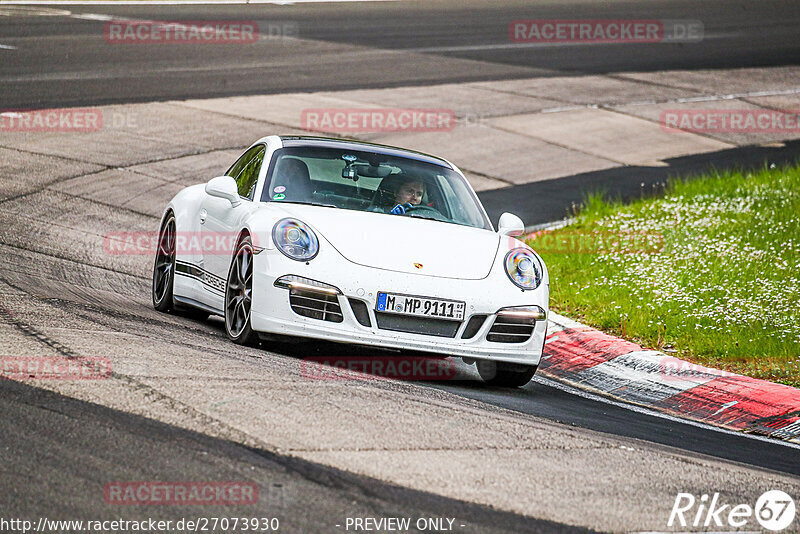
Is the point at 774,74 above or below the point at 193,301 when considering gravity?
above

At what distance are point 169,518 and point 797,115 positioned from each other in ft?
62.8

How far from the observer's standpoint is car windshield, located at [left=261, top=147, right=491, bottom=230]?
8180mm

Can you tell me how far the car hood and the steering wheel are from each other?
25 centimetres

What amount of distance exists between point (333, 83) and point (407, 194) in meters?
12.8

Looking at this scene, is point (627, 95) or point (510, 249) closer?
point (510, 249)

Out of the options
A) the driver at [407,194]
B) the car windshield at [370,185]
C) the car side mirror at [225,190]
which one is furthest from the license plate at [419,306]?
the car side mirror at [225,190]

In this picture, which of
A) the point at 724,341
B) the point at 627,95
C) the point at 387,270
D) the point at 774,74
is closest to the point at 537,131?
the point at 627,95

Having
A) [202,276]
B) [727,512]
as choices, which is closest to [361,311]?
[202,276]

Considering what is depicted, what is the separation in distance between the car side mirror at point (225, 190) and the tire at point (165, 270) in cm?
98

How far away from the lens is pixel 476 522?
14.7 ft

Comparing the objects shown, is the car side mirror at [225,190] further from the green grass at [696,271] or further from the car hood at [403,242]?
the green grass at [696,271]

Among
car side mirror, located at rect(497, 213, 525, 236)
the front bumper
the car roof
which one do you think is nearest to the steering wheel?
car side mirror, located at rect(497, 213, 525, 236)

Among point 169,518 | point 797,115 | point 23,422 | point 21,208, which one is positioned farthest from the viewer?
point 797,115

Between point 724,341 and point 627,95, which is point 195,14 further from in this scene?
point 724,341
